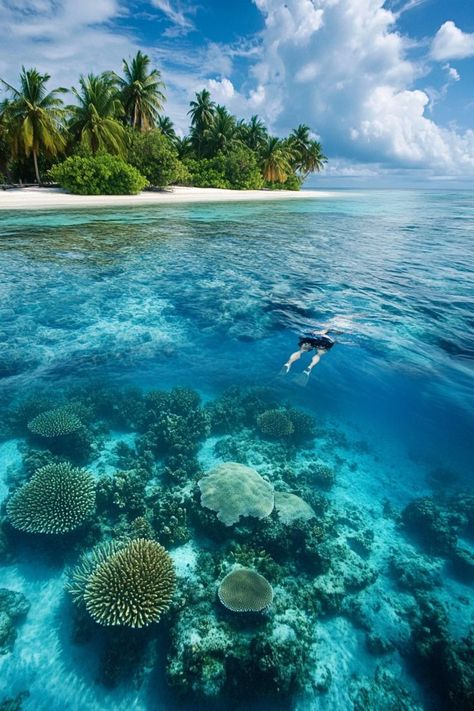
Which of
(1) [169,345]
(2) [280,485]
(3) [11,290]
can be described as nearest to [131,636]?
(2) [280,485]

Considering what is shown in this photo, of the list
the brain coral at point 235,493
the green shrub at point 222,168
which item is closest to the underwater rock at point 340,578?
the brain coral at point 235,493

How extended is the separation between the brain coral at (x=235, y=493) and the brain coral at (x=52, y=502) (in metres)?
2.26

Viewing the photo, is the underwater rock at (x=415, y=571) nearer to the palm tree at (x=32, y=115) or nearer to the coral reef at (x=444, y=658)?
the coral reef at (x=444, y=658)

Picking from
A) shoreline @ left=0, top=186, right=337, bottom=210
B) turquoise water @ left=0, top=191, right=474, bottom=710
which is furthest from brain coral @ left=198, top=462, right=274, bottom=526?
shoreline @ left=0, top=186, right=337, bottom=210

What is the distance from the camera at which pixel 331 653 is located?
5141 mm

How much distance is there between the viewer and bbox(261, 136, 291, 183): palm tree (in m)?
75.1

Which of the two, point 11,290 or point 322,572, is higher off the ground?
point 11,290

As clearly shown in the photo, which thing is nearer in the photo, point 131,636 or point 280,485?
point 131,636

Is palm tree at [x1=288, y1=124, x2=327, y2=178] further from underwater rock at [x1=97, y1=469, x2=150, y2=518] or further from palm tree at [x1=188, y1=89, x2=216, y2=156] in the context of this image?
underwater rock at [x1=97, y1=469, x2=150, y2=518]

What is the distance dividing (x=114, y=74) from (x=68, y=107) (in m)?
9.41

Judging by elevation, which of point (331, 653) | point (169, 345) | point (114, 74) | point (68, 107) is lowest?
point (331, 653)

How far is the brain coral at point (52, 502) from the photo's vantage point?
20.3 ft

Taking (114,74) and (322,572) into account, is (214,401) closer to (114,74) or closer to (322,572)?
A: (322,572)

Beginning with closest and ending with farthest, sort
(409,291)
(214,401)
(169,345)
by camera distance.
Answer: (214,401) → (169,345) → (409,291)
